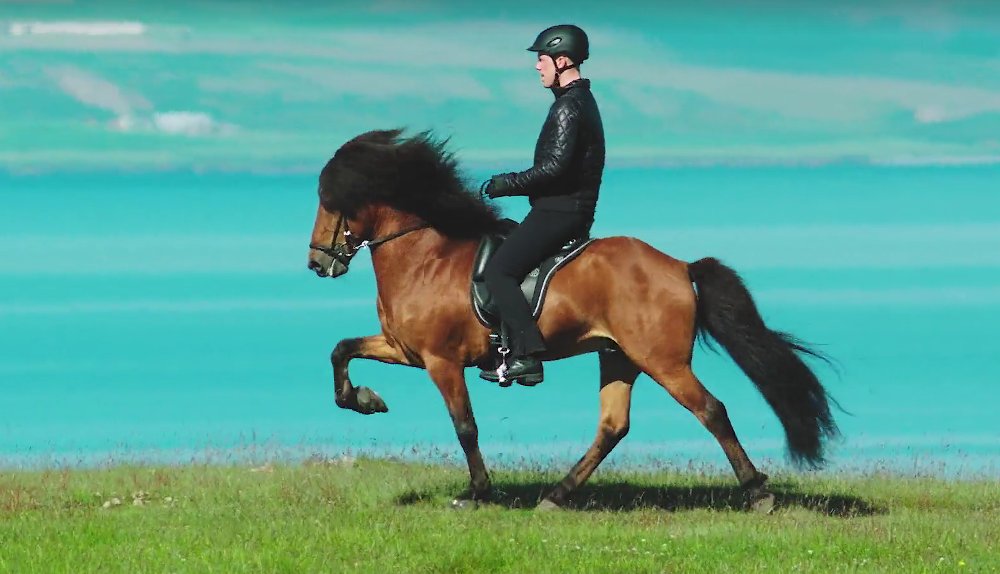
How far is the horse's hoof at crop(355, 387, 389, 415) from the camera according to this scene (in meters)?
12.2

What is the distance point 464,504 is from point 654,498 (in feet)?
6.79

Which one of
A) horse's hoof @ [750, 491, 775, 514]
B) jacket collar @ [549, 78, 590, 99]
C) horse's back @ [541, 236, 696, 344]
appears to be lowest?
horse's hoof @ [750, 491, 775, 514]

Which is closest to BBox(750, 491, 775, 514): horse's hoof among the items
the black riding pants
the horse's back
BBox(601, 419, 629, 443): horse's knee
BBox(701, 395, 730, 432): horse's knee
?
BBox(701, 395, 730, 432): horse's knee

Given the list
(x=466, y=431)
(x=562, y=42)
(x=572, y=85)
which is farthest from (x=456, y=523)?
(x=562, y=42)

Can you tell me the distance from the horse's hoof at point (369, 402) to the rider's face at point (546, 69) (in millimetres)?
2980

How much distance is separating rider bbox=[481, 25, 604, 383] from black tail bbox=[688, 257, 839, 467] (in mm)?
1207

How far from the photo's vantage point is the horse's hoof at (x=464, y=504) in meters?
11.9

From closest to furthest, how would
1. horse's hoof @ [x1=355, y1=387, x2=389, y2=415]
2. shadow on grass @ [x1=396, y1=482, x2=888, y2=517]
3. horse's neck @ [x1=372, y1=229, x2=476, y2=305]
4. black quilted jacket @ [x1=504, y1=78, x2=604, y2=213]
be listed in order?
black quilted jacket @ [x1=504, y1=78, x2=604, y2=213], horse's neck @ [x1=372, y1=229, x2=476, y2=305], horse's hoof @ [x1=355, y1=387, x2=389, y2=415], shadow on grass @ [x1=396, y1=482, x2=888, y2=517]

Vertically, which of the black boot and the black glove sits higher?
the black glove

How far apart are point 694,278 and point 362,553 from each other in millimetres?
3635

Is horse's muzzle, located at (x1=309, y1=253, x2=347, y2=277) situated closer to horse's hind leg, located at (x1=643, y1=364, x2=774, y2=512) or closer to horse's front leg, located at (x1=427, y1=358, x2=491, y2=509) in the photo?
horse's front leg, located at (x1=427, y1=358, x2=491, y2=509)

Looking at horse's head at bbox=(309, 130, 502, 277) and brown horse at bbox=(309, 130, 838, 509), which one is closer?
brown horse at bbox=(309, 130, 838, 509)

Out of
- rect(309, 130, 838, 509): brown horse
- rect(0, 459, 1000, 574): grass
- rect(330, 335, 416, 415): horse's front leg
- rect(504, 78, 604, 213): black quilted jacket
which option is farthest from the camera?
rect(330, 335, 416, 415): horse's front leg

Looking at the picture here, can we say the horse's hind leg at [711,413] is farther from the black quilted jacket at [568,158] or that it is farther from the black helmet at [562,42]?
the black helmet at [562,42]
